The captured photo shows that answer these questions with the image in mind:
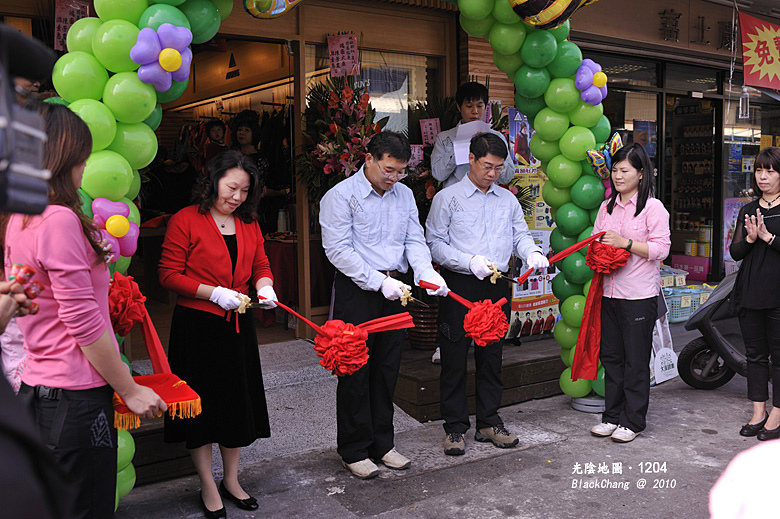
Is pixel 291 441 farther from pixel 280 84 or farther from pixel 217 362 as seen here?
pixel 280 84

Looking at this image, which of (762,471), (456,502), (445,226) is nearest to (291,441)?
(456,502)

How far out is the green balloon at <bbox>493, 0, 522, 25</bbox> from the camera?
4520 mm

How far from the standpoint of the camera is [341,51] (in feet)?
19.6

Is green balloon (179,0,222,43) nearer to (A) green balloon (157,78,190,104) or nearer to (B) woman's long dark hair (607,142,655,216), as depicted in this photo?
(A) green balloon (157,78,190,104)

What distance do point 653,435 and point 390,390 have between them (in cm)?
193

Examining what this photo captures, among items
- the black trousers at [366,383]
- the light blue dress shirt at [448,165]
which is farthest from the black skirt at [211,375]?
the light blue dress shirt at [448,165]

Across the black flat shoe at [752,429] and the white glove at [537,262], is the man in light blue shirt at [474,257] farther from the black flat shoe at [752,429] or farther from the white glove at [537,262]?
the black flat shoe at [752,429]

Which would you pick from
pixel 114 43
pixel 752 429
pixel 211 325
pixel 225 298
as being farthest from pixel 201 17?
pixel 752 429

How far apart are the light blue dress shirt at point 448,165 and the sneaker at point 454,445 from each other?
6.53 feet

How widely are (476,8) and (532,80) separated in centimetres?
61

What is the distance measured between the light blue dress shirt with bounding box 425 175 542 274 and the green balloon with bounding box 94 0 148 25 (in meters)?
2.13

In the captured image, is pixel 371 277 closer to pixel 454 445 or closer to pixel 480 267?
pixel 480 267

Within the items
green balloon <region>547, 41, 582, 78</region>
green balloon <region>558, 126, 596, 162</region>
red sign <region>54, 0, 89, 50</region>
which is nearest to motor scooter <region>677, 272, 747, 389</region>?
green balloon <region>558, 126, 596, 162</region>

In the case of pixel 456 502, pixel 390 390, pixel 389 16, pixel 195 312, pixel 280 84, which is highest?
pixel 389 16
